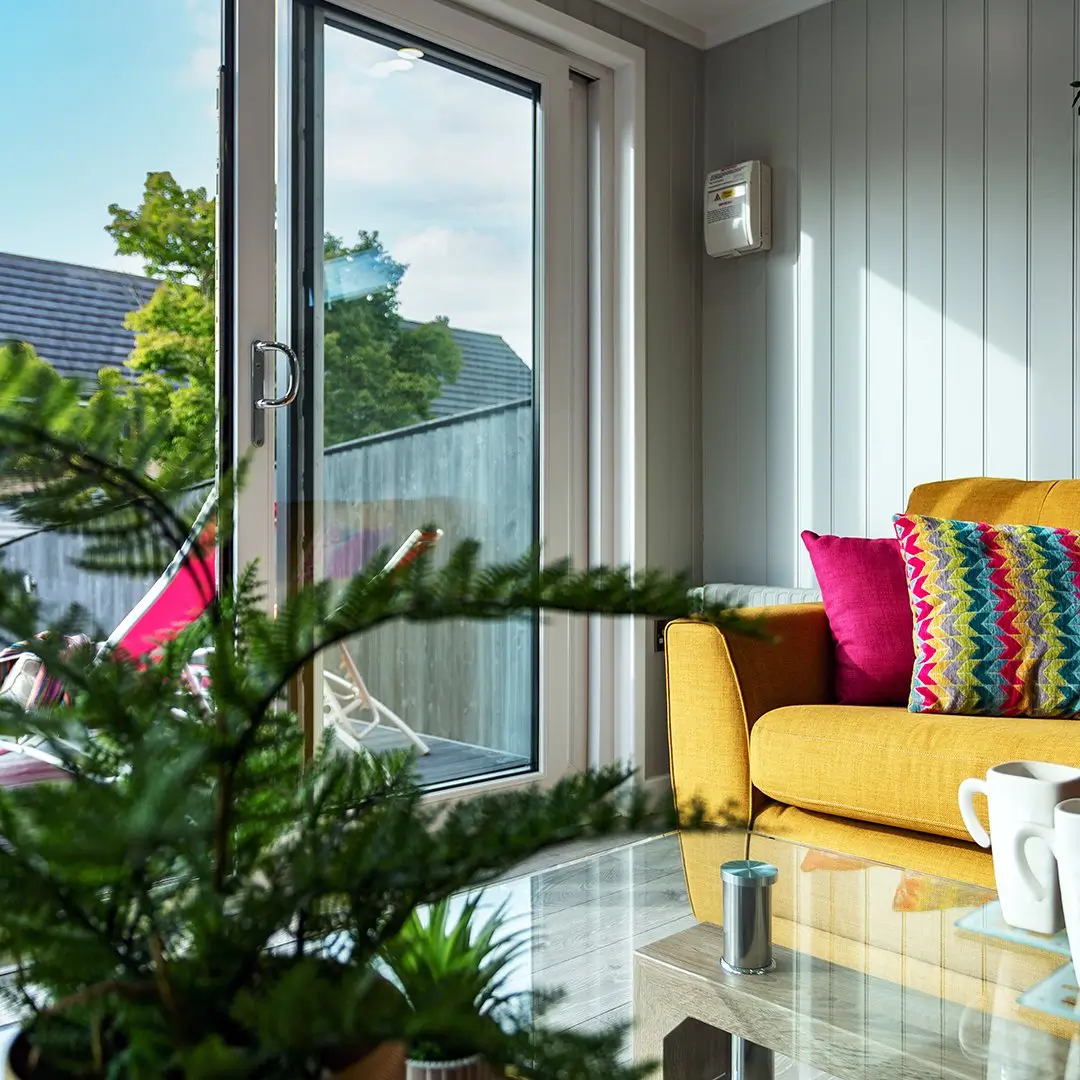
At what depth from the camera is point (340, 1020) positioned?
0.32 m

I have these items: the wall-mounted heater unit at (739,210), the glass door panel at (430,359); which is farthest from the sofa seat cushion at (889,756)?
the wall-mounted heater unit at (739,210)

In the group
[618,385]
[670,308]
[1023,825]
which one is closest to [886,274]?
[670,308]

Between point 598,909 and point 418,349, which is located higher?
point 418,349

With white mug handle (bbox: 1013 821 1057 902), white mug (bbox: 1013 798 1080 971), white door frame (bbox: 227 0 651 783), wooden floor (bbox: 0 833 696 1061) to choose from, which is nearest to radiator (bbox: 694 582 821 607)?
white door frame (bbox: 227 0 651 783)

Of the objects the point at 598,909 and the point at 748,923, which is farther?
the point at 598,909

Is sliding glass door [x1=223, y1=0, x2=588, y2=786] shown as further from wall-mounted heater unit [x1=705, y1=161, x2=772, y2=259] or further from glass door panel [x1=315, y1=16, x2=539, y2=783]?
wall-mounted heater unit [x1=705, y1=161, x2=772, y2=259]

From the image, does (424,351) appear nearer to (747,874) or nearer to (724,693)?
(724,693)

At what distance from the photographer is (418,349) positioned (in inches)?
115

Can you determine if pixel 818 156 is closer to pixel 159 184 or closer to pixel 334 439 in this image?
pixel 334 439

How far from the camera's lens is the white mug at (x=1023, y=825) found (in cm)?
109

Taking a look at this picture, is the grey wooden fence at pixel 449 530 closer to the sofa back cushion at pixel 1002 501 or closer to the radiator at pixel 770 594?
the radiator at pixel 770 594

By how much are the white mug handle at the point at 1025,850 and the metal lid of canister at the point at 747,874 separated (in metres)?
0.26

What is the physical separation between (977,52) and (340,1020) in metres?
3.28

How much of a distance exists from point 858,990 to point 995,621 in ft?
3.88
